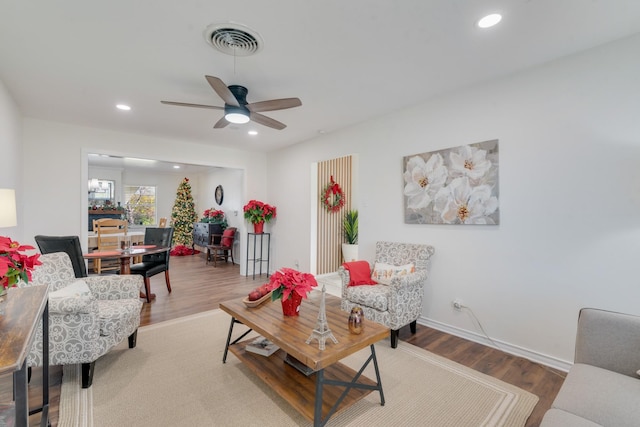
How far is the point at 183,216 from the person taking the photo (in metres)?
8.77

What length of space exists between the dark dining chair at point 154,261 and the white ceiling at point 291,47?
2.13 m

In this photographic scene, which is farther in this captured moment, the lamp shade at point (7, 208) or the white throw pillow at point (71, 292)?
the white throw pillow at point (71, 292)

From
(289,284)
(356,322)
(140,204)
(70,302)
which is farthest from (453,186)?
(140,204)

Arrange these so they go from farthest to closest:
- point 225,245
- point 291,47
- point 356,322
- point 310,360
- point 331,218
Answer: point 225,245, point 331,218, point 291,47, point 356,322, point 310,360

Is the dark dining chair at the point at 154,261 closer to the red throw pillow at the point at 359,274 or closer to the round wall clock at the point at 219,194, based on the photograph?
the red throw pillow at the point at 359,274

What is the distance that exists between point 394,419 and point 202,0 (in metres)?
2.85

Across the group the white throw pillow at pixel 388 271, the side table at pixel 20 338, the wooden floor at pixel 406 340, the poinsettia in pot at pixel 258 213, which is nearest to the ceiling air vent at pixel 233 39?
the side table at pixel 20 338

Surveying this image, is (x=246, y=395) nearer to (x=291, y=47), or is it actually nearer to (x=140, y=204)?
(x=291, y=47)

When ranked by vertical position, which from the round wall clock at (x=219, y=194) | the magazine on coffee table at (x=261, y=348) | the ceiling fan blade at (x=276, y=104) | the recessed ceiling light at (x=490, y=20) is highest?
the recessed ceiling light at (x=490, y=20)

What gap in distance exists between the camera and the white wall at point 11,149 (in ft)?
9.15

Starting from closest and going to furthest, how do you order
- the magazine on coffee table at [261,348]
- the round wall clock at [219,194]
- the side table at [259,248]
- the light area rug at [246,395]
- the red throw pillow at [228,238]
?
1. the light area rug at [246,395]
2. the magazine on coffee table at [261,348]
3. the side table at [259,248]
4. the red throw pillow at [228,238]
5. the round wall clock at [219,194]

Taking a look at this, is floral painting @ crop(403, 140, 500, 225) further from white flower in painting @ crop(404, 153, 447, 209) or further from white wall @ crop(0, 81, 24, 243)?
white wall @ crop(0, 81, 24, 243)

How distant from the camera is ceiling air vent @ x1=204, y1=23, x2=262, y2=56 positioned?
6.61 ft

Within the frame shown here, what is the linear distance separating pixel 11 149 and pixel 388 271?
14.1 feet
